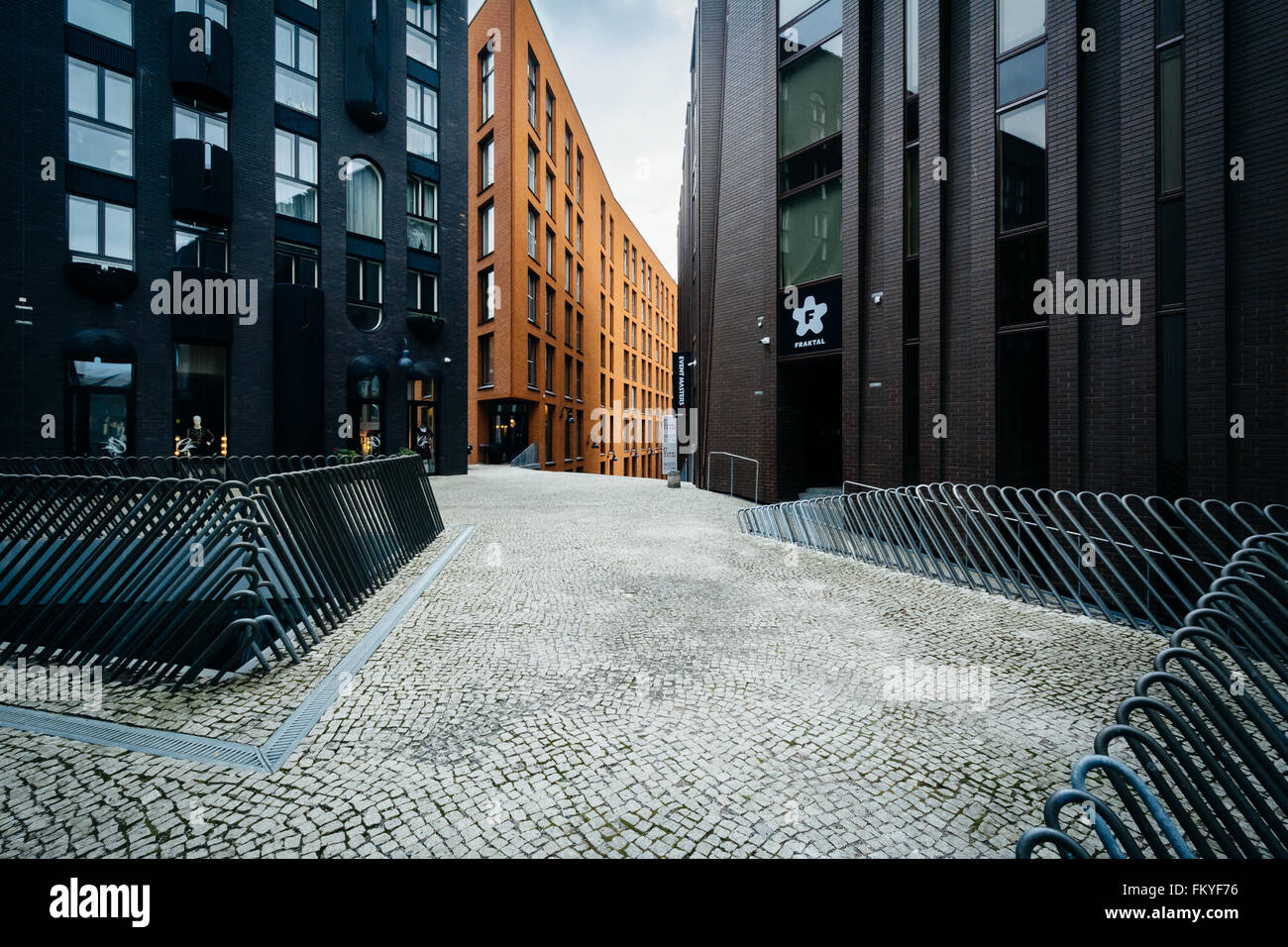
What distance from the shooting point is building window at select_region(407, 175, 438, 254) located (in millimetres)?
22672

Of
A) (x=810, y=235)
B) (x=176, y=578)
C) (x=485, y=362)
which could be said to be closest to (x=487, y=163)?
(x=485, y=362)

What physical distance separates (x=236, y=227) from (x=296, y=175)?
115 inches

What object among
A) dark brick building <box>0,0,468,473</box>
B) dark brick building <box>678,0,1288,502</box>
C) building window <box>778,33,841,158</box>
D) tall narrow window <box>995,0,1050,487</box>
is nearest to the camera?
dark brick building <box>678,0,1288,502</box>

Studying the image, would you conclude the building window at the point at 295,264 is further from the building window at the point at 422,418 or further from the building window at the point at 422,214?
the building window at the point at 422,418

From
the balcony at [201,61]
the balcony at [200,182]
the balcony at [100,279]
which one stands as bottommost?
the balcony at [100,279]

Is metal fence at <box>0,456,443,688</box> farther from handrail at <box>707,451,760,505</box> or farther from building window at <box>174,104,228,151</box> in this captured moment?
building window at <box>174,104,228,151</box>

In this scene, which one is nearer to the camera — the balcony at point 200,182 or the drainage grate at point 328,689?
the drainage grate at point 328,689

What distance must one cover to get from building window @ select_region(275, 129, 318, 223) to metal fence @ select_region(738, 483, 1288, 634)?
61.1 feet

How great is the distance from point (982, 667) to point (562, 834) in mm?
3507

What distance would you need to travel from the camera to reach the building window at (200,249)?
55.6ft

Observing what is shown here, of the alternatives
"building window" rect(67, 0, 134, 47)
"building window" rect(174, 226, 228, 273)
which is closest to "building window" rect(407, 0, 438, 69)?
"building window" rect(67, 0, 134, 47)

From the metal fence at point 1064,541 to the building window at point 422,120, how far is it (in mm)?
20992

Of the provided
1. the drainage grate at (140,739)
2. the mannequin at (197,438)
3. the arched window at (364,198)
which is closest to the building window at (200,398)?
the mannequin at (197,438)
